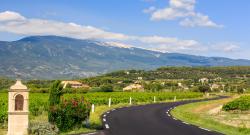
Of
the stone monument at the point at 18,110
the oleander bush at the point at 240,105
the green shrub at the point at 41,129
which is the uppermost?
the stone monument at the point at 18,110

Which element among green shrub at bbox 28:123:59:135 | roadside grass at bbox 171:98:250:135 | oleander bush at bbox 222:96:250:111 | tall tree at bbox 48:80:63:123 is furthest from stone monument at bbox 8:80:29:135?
oleander bush at bbox 222:96:250:111

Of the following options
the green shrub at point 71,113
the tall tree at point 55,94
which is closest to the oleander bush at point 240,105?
the tall tree at point 55,94

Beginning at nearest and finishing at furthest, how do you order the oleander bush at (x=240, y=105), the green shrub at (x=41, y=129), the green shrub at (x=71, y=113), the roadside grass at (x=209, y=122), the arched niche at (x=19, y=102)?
the green shrub at (x=41, y=129) < the arched niche at (x=19, y=102) < the green shrub at (x=71, y=113) < the roadside grass at (x=209, y=122) < the oleander bush at (x=240, y=105)

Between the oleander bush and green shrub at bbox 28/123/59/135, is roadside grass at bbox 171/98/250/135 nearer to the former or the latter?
the oleander bush

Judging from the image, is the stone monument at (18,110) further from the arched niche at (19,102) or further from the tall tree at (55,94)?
the tall tree at (55,94)

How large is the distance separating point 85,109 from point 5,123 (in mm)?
5046

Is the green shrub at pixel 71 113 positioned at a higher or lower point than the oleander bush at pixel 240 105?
higher

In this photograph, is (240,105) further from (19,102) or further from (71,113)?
(19,102)

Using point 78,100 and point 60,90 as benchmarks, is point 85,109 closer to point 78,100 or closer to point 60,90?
point 78,100

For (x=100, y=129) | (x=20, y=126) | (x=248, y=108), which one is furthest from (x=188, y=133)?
(x=248, y=108)

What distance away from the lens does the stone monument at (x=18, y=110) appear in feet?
57.5

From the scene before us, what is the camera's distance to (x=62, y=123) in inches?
759

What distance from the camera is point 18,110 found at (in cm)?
1775

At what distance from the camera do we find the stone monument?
17.5 meters
